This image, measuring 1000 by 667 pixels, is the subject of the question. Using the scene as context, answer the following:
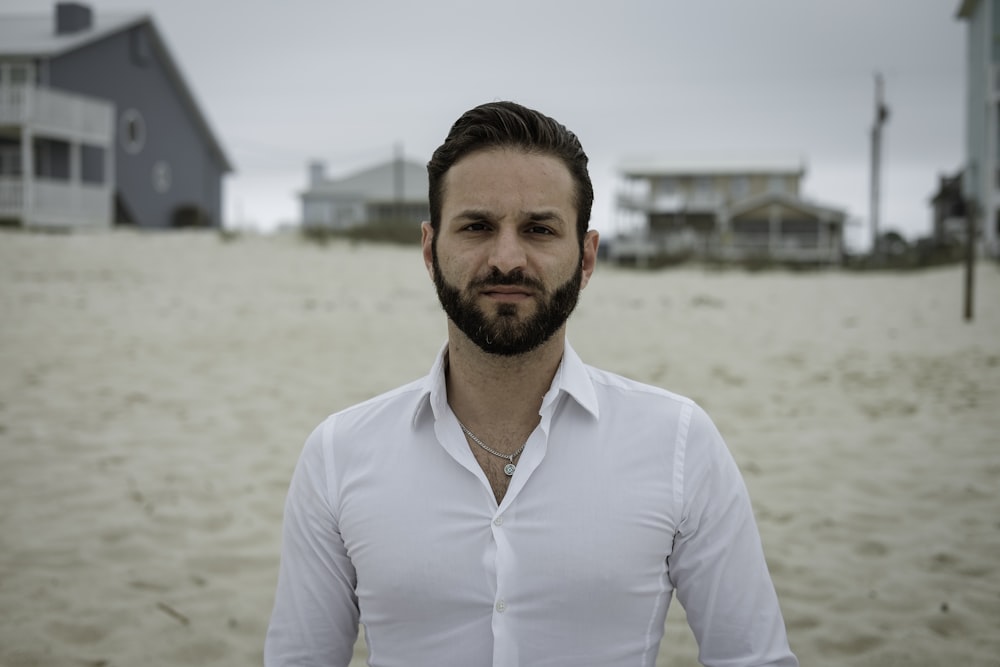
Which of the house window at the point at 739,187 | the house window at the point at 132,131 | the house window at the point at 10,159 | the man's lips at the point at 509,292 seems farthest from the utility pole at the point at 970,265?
the house window at the point at 739,187

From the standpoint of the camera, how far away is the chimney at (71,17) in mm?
23089

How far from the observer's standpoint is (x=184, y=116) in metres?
28.2

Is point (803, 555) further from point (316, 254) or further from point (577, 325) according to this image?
point (316, 254)

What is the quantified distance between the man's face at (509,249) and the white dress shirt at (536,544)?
0.19 meters

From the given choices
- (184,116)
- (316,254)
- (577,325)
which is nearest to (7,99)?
(184,116)

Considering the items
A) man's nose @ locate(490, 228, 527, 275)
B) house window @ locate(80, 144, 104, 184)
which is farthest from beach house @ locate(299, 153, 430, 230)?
man's nose @ locate(490, 228, 527, 275)

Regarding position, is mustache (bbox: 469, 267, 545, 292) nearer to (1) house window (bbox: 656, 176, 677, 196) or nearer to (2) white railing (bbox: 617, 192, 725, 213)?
(2) white railing (bbox: 617, 192, 725, 213)

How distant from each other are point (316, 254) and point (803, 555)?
14.3m

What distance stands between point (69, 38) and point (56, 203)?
5.34 metres

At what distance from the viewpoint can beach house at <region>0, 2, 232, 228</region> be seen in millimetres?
20812

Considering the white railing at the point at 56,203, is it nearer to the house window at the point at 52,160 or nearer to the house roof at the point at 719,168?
the house window at the point at 52,160

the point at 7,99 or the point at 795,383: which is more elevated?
the point at 7,99

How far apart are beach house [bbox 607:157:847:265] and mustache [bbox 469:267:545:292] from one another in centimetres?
2943

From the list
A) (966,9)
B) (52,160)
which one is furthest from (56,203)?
(966,9)
